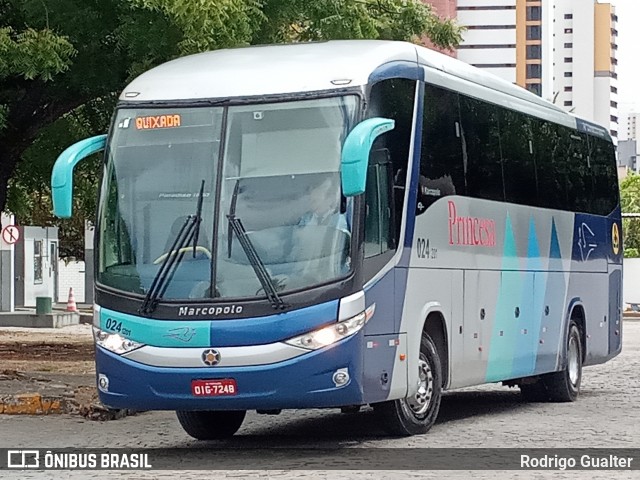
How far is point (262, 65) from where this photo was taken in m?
12.8

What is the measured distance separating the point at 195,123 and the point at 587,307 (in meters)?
8.40

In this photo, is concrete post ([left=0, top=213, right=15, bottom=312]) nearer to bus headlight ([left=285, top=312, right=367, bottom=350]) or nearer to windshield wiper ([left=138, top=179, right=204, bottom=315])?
windshield wiper ([left=138, top=179, right=204, bottom=315])

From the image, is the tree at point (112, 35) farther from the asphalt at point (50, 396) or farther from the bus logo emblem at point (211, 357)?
the bus logo emblem at point (211, 357)

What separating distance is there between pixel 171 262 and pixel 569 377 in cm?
787

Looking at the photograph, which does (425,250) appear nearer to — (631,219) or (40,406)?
(40,406)

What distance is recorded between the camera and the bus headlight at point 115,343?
1216 cm

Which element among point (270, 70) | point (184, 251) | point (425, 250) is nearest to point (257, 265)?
Answer: point (184, 251)

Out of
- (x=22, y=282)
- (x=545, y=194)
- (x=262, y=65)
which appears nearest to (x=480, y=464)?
(x=262, y=65)

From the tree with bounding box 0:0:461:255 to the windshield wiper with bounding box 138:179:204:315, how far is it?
557 cm

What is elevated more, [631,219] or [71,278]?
[631,219]

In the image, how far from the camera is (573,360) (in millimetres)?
18844

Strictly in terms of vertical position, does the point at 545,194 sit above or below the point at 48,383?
above

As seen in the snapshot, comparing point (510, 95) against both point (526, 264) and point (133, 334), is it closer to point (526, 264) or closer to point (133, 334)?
point (526, 264)

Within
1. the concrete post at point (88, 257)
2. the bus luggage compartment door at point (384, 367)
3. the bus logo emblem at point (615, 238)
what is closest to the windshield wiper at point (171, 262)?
the bus luggage compartment door at point (384, 367)
